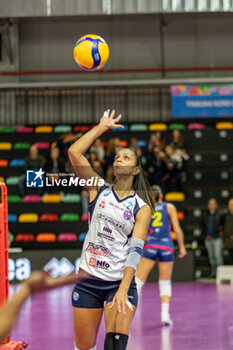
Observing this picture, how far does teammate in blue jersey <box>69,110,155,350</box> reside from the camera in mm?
4605

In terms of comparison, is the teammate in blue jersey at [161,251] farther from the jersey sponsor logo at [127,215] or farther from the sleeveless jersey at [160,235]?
the jersey sponsor logo at [127,215]

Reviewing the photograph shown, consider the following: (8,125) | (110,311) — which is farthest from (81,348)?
(8,125)

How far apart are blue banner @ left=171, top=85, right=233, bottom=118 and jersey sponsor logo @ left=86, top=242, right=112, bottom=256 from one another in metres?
16.7

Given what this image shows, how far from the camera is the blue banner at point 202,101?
2105 centimetres

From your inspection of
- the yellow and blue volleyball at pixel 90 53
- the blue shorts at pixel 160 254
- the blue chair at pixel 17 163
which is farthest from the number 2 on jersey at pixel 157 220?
the blue chair at pixel 17 163

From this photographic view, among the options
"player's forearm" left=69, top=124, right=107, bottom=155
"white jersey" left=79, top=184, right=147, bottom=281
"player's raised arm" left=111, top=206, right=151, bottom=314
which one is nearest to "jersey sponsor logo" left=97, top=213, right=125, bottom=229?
"white jersey" left=79, top=184, right=147, bottom=281

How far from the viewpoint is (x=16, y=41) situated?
22375 mm

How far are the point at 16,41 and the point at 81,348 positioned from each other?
18.9 meters

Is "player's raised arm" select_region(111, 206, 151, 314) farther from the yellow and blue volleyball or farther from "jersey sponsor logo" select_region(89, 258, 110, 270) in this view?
the yellow and blue volleyball

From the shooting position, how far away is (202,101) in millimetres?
21094

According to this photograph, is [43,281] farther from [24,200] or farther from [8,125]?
[8,125]

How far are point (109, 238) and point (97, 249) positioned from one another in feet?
0.40

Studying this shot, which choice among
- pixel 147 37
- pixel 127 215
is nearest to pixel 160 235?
pixel 127 215

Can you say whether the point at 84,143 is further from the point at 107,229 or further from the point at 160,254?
the point at 160,254
